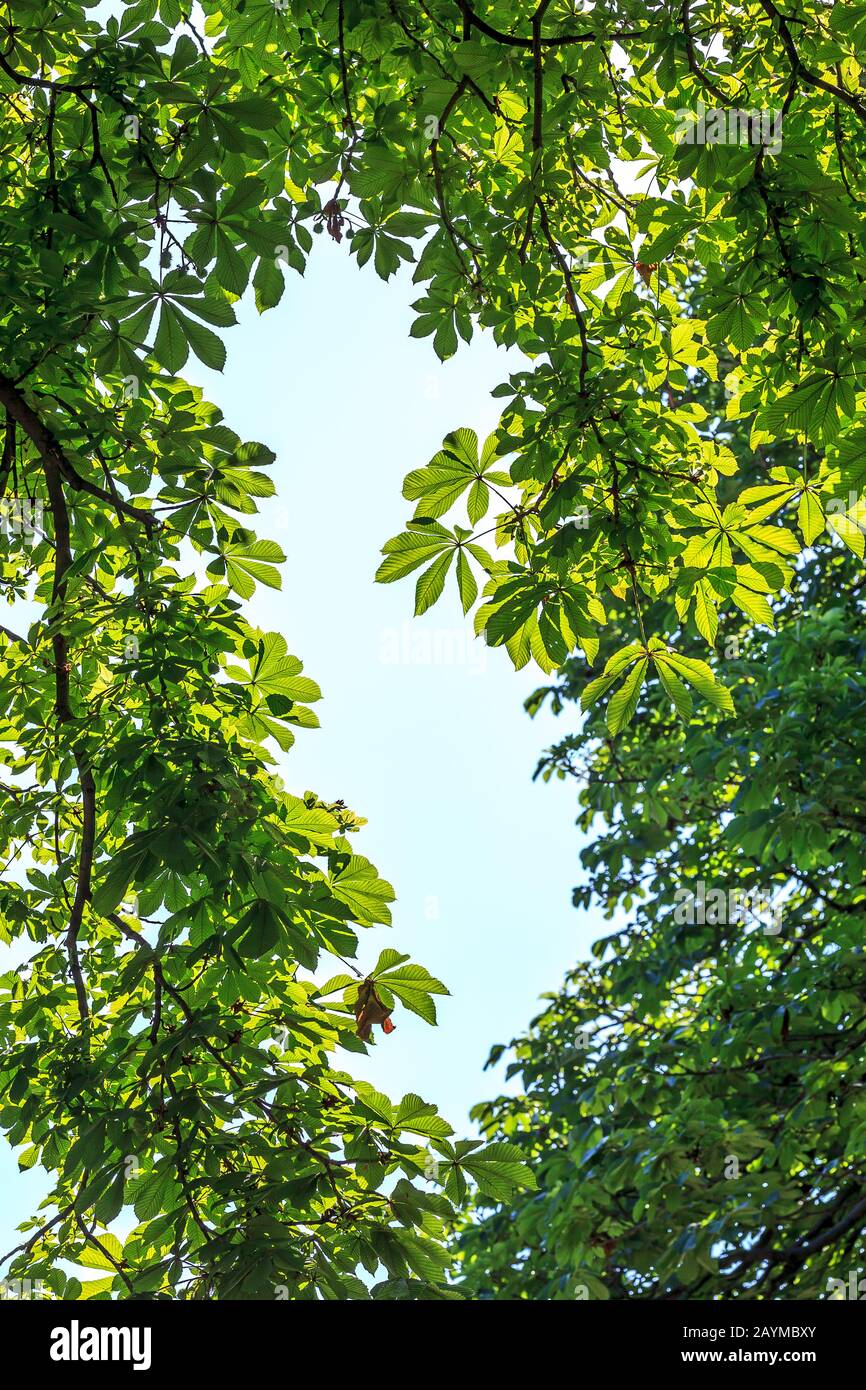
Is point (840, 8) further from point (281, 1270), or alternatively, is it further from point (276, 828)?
point (281, 1270)

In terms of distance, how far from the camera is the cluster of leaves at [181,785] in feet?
7.54

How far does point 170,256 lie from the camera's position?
2.76m

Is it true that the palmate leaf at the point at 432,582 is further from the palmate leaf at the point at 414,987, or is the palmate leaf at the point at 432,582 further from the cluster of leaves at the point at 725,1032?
the cluster of leaves at the point at 725,1032

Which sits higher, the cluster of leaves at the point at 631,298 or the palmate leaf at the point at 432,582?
the cluster of leaves at the point at 631,298

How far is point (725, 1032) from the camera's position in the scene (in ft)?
19.4

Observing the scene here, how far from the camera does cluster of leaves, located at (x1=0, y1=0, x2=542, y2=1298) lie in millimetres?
2299

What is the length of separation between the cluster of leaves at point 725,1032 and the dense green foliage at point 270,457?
196cm

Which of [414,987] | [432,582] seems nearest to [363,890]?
[414,987]

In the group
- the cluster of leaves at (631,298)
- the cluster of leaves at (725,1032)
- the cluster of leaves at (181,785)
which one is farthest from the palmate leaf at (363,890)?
the cluster of leaves at (725,1032)

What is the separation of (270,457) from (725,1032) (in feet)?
13.9

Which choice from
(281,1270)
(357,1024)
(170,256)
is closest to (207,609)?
(170,256)

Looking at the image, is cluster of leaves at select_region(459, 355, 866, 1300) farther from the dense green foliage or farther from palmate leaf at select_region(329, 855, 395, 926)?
→ palmate leaf at select_region(329, 855, 395, 926)

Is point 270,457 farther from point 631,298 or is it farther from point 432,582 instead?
point 631,298
